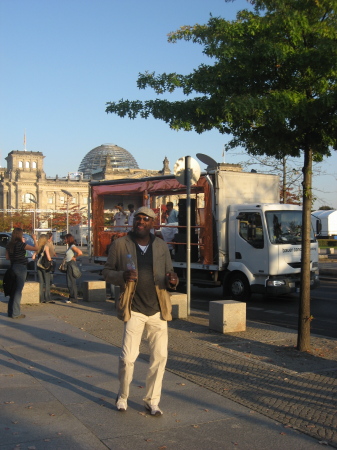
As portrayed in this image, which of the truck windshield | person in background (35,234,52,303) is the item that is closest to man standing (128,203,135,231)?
person in background (35,234,52,303)

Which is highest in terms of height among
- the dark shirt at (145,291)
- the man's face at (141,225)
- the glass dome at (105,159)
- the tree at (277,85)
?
the glass dome at (105,159)

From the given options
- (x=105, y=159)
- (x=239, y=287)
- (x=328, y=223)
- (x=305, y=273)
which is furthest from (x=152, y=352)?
(x=105, y=159)

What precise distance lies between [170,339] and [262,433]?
4.41 meters

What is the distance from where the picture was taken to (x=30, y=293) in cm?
1407

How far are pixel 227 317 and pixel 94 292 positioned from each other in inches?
209

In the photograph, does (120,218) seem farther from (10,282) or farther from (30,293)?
(10,282)

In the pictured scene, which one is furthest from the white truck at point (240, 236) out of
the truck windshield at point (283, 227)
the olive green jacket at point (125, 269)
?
the olive green jacket at point (125, 269)

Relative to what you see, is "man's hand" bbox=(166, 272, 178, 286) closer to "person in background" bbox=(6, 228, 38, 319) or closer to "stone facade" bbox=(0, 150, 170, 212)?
Answer: "person in background" bbox=(6, 228, 38, 319)

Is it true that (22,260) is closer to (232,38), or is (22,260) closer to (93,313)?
(93,313)

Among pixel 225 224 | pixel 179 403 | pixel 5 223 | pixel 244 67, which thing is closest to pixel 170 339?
pixel 179 403

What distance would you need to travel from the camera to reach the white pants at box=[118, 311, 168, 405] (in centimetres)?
558

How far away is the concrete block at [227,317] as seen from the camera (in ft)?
32.7

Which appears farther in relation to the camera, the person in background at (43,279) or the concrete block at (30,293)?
the person in background at (43,279)

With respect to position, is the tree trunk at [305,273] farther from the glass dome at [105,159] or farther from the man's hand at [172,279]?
the glass dome at [105,159]
